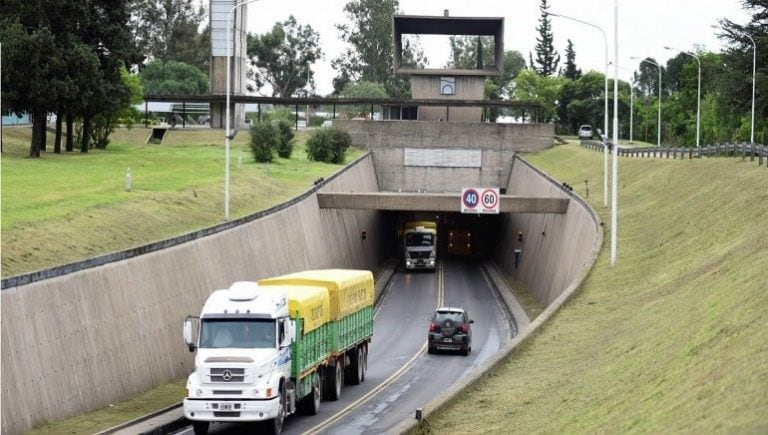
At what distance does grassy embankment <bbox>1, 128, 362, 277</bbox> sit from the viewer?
44688 millimetres

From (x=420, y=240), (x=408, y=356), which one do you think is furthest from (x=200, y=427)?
(x=420, y=240)

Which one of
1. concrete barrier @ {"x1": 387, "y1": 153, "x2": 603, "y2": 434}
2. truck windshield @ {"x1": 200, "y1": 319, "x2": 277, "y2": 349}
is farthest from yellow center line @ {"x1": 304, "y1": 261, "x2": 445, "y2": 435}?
concrete barrier @ {"x1": 387, "y1": 153, "x2": 603, "y2": 434}

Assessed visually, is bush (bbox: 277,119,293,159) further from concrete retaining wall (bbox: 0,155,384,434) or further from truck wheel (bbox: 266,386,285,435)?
truck wheel (bbox: 266,386,285,435)

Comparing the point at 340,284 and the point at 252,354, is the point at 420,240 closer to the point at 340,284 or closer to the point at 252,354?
the point at 340,284

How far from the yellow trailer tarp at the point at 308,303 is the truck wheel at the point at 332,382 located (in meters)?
2.18

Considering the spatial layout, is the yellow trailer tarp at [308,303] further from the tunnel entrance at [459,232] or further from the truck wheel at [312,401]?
the tunnel entrance at [459,232]

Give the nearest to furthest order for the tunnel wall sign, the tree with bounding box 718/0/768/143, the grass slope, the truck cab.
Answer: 1. the grass slope
2. the truck cab
3. the tunnel wall sign
4. the tree with bounding box 718/0/768/143

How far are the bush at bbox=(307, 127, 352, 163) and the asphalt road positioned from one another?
15.5 meters

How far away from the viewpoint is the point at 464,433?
28.1 m

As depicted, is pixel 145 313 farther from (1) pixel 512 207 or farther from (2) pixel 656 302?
(1) pixel 512 207

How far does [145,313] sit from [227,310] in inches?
349

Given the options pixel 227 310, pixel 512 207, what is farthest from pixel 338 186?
pixel 227 310

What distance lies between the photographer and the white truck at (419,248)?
8825 cm

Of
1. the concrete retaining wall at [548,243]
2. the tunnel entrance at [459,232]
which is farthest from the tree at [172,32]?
the concrete retaining wall at [548,243]
